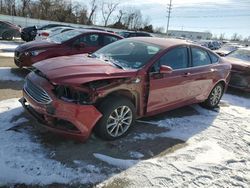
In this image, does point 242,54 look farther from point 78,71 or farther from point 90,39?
point 78,71

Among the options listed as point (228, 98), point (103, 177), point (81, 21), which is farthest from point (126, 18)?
point (103, 177)

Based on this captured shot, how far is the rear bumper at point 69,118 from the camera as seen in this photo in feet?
12.8

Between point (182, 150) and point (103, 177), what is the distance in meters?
1.57

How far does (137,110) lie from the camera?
4.88m

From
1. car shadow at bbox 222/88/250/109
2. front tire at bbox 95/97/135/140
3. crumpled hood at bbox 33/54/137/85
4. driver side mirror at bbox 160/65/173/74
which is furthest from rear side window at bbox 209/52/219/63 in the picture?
front tire at bbox 95/97/135/140

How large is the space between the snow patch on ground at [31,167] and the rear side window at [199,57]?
3.39 metres

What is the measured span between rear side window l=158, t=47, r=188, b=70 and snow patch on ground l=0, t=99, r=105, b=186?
2431mm

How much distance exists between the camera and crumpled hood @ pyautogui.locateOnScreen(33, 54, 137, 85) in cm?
402

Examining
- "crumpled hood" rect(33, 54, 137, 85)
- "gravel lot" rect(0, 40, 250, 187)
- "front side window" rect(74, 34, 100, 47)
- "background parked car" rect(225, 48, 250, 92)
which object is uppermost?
"front side window" rect(74, 34, 100, 47)

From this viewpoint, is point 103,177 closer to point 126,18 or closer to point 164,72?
point 164,72

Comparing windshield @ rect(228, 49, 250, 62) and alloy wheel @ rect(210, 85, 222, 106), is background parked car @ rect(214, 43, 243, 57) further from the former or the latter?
alloy wheel @ rect(210, 85, 222, 106)

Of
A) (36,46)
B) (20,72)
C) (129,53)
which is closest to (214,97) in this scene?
(129,53)

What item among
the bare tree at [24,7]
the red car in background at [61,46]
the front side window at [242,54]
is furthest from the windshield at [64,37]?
the bare tree at [24,7]

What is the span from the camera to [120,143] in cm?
456
